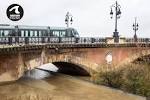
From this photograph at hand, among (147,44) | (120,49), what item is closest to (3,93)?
(120,49)

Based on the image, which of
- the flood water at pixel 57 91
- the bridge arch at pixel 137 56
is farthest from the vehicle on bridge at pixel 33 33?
the bridge arch at pixel 137 56

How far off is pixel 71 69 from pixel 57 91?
44.9 feet

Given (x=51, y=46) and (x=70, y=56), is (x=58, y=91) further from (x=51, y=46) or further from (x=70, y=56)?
(x=70, y=56)

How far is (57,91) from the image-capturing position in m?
32.7

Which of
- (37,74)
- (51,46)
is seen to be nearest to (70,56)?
(51,46)

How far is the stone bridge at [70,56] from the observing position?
111 feet

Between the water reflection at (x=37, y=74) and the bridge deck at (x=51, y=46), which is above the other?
the bridge deck at (x=51, y=46)

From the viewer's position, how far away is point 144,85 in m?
30.0

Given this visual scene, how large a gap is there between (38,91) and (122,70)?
23.3ft

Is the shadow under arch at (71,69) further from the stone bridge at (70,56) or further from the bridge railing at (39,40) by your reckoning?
the bridge railing at (39,40)

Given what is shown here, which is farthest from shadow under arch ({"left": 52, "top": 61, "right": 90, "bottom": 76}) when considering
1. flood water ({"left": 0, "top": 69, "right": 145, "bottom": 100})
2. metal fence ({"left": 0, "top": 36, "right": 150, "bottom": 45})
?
flood water ({"left": 0, "top": 69, "right": 145, "bottom": 100})

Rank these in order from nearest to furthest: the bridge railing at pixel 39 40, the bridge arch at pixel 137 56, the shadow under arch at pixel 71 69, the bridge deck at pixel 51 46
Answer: the bridge deck at pixel 51 46 → the bridge railing at pixel 39 40 → the shadow under arch at pixel 71 69 → the bridge arch at pixel 137 56

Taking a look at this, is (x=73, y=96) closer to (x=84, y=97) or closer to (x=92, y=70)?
(x=84, y=97)

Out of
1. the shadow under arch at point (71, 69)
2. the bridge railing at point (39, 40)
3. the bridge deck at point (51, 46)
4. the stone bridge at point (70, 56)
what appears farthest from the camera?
the shadow under arch at point (71, 69)
